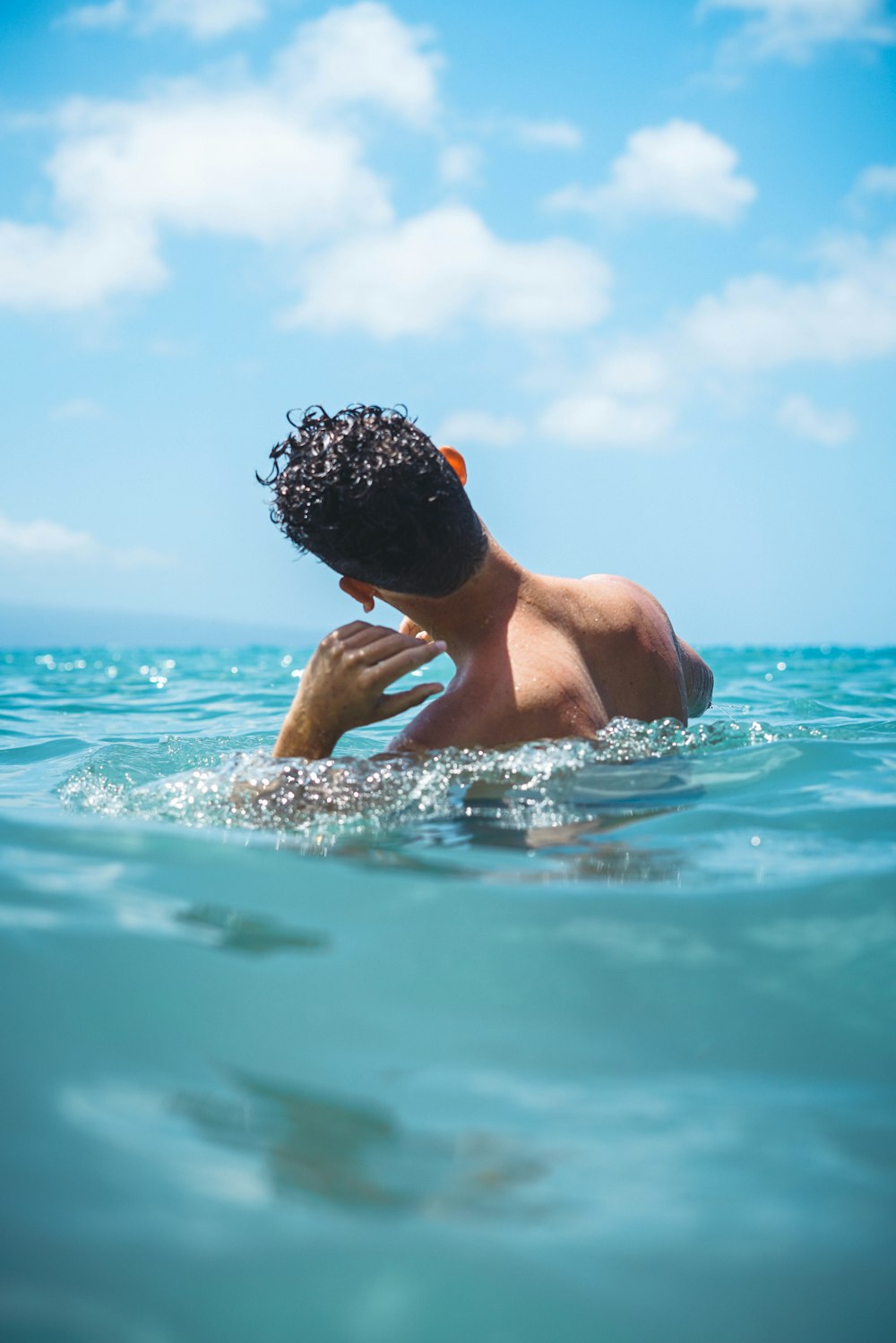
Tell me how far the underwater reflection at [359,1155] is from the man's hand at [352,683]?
57.5 inches

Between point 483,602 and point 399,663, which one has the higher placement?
point 483,602

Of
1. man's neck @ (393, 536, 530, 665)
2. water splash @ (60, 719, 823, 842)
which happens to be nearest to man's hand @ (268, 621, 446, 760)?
water splash @ (60, 719, 823, 842)

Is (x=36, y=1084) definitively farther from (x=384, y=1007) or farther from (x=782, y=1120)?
(x=782, y=1120)

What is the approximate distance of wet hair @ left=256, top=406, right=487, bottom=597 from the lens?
2887 mm

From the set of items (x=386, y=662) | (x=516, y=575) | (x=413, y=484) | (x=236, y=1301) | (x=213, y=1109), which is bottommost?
(x=236, y=1301)

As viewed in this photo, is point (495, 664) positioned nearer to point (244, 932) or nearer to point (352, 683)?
point (352, 683)

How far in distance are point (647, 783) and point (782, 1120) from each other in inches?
65.4

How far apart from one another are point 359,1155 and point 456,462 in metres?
2.31

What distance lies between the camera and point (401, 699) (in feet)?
9.39

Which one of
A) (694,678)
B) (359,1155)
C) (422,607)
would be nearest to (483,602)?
(422,607)

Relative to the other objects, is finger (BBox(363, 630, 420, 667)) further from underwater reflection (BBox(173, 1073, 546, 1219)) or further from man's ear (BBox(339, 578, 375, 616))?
underwater reflection (BBox(173, 1073, 546, 1219))

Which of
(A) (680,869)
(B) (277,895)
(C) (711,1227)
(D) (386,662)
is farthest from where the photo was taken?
(D) (386,662)

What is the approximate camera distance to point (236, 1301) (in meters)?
1.12

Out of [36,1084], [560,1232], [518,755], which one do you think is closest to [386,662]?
[518,755]
